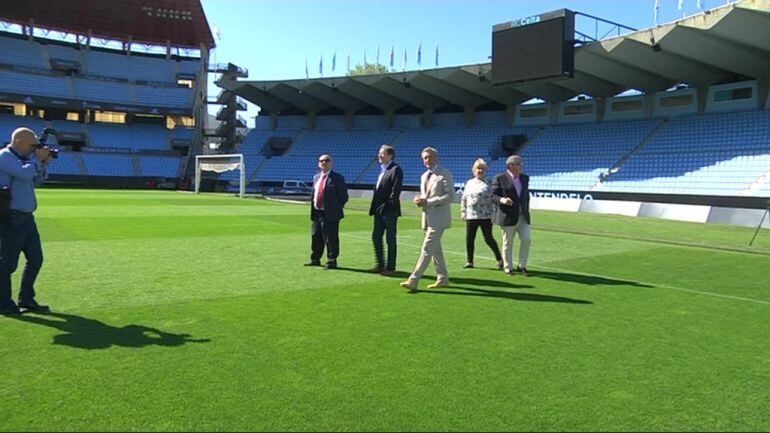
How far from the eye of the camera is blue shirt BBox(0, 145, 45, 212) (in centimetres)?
568

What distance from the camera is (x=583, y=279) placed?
29.3 feet

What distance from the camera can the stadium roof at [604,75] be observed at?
2764 cm

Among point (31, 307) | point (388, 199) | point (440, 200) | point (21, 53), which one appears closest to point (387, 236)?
point (388, 199)

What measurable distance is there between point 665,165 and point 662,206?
8.61 metres

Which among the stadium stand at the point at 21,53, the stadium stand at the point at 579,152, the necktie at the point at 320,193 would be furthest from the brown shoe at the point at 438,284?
the stadium stand at the point at 21,53

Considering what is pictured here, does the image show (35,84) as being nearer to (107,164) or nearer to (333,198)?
(107,164)

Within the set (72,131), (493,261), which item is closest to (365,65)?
(72,131)

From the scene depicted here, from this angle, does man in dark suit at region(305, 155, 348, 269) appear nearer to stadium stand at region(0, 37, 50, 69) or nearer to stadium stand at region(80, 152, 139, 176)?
stadium stand at region(80, 152, 139, 176)

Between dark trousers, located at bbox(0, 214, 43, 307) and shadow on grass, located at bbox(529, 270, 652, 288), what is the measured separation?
23.0ft

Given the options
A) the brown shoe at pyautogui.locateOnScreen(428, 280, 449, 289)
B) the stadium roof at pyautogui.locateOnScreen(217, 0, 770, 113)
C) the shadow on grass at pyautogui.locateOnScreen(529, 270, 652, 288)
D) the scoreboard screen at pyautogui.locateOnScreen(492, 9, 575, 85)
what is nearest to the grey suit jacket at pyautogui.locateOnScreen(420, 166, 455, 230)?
the brown shoe at pyautogui.locateOnScreen(428, 280, 449, 289)

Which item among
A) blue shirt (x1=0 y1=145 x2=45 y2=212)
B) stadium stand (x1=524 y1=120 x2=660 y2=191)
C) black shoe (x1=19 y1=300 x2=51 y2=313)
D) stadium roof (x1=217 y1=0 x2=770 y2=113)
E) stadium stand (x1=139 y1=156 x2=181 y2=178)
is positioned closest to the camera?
blue shirt (x1=0 y1=145 x2=45 y2=212)

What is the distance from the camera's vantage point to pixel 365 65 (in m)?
81.6

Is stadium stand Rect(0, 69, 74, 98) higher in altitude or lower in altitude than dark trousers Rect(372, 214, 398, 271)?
higher

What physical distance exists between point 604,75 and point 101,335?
37.1 m
